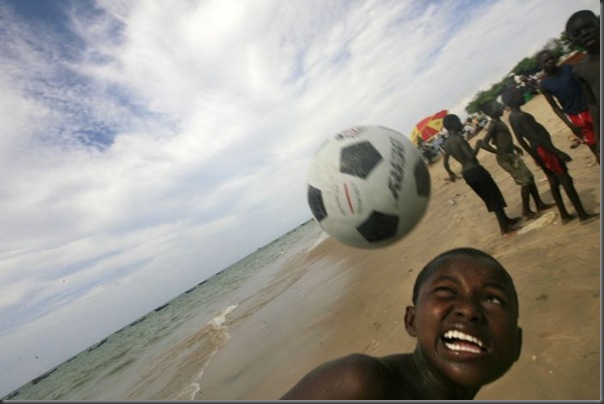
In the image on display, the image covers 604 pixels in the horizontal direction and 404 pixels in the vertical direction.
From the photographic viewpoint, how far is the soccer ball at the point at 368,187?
9.29 ft

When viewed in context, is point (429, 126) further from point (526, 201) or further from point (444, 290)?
point (444, 290)

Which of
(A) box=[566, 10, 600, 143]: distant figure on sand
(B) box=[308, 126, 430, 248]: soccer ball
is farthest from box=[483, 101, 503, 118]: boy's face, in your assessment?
(B) box=[308, 126, 430, 248]: soccer ball

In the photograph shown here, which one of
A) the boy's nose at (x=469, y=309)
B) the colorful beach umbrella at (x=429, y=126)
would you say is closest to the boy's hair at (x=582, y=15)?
the boy's nose at (x=469, y=309)

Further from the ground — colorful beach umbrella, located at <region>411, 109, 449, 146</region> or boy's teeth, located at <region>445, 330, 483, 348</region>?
colorful beach umbrella, located at <region>411, 109, 449, 146</region>

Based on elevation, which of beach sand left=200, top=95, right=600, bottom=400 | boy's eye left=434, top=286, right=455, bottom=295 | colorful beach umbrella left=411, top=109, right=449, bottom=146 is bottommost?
beach sand left=200, top=95, right=600, bottom=400

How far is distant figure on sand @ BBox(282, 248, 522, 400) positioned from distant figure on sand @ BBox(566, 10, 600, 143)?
3.43 meters

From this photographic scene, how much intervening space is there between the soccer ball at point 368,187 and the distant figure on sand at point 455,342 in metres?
1.02

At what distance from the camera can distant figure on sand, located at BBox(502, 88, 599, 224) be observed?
16.9 ft

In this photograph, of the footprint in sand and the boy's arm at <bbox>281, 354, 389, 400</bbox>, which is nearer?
the boy's arm at <bbox>281, 354, 389, 400</bbox>

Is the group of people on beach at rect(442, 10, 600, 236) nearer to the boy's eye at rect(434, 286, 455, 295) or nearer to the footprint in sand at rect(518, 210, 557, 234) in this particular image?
the footprint in sand at rect(518, 210, 557, 234)

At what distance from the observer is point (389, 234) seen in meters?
2.96

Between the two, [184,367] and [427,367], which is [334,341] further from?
[184,367]

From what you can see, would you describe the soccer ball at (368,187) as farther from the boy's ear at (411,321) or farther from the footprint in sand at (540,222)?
the footprint in sand at (540,222)

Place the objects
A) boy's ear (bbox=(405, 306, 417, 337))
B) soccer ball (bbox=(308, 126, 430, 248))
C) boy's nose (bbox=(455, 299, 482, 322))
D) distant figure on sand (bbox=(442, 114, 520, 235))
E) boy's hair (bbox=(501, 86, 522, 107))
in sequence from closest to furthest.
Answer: boy's nose (bbox=(455, 299, 482, 322)) → boy's ear (bbox=(405, 306, 417, 337)) → soccer ball (bbox=(308, 126, 430, 248)) → boy's hair (bbox=(501, 86, 522, 107)) → distant figure on sand (bbox=(442, 114, 520, 235))
